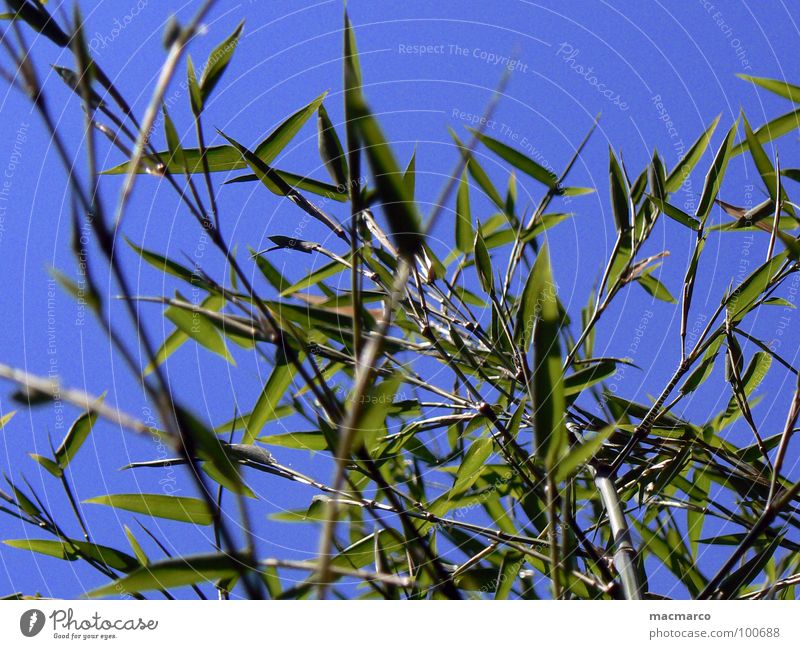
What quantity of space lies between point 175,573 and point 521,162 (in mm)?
491

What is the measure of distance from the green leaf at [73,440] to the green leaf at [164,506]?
0.06 meters

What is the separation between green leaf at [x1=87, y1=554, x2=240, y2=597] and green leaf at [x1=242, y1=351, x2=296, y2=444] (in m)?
0.22

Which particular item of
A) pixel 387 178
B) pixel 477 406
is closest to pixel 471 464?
pixel 477 406

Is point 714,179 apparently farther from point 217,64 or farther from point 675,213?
point 217,64

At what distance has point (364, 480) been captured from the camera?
67 centimetres

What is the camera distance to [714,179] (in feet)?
1.91

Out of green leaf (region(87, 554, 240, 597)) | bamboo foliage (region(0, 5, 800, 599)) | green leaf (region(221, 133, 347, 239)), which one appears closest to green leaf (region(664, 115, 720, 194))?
bamboo foliage (region(0, 5, 800, 599))

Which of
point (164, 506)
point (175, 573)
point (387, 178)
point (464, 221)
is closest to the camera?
point (387, 178)

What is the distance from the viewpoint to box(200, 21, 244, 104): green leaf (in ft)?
1.69

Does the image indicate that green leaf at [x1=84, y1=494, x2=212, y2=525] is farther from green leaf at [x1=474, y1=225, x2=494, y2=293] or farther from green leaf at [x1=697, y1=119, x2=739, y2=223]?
green leaf at [x1=697, y1=119, x2=739, y2=223]

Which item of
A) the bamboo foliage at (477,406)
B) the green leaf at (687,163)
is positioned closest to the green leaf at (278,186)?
the bamboo foliage at (477,406)

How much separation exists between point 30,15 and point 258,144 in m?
0.20
